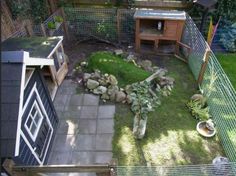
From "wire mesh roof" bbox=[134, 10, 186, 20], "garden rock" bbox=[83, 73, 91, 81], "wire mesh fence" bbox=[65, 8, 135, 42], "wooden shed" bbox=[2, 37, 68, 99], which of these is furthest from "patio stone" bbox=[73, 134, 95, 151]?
"wire mesh fence" bbox=[65, 8, 135, 42]

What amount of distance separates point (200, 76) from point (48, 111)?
4.25 m

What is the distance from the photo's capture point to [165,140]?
565 centimetres

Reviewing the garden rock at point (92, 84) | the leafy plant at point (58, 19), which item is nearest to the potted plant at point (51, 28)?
the leafy plant at point (58, 19)

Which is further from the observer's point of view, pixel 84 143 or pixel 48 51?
pixel 48 51

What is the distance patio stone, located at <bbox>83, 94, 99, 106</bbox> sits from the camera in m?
6.69

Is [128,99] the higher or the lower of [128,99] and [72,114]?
the higher

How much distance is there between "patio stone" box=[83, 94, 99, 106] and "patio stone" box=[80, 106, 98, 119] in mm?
140

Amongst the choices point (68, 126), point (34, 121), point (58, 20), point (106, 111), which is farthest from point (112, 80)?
point (58, 20)

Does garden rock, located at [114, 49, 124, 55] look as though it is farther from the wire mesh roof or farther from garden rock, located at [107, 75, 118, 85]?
garden rock, located at [107, 75, 118, 85]

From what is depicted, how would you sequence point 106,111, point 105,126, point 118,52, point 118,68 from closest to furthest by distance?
point 105,126
point 106,111
point 118,68
point 118,52

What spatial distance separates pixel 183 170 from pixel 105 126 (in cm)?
225

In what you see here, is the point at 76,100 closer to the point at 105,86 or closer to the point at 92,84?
the point at 92,84

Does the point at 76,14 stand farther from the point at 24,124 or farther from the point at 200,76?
the point at 24,124

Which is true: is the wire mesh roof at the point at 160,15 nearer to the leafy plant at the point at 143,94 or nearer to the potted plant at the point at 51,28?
the leafy plant at the point at 143,94
